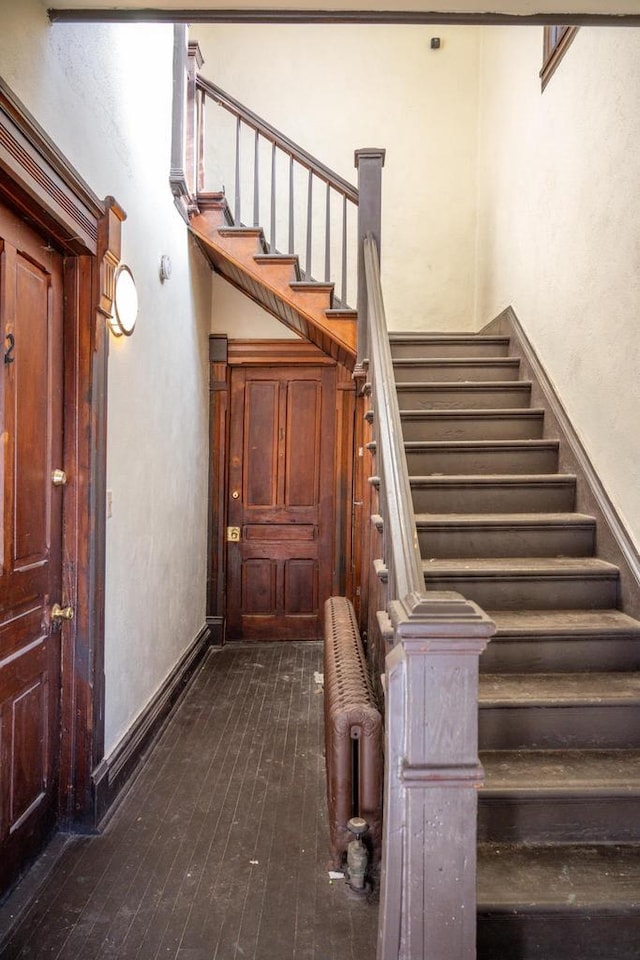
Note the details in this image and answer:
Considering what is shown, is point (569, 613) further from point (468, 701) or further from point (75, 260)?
point (75, 260)

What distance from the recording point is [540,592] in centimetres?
248

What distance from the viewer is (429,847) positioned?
1.27 metres

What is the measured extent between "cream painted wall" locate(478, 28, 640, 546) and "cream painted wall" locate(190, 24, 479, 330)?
760mm

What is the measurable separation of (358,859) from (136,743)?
3.94 ft

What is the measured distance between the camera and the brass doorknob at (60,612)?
2172 millimetres

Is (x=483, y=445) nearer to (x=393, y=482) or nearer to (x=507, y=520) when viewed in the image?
(x=507, y=520)

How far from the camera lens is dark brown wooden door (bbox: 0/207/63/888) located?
1.84m

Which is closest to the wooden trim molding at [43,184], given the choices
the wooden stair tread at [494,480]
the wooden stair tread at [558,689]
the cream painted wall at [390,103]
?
the wooden stair tread at [494,480]

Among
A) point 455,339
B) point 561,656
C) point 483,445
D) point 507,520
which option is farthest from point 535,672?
point 455,339

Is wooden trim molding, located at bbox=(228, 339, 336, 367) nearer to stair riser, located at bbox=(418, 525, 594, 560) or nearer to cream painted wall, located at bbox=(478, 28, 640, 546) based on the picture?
cream painted wall, located at bbox=(478, 28, 640, 546)

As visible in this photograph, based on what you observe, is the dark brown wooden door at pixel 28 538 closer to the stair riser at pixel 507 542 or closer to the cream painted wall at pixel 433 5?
the cream painted wall at pixel 433 5

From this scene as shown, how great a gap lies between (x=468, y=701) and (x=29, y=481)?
1.50 meters

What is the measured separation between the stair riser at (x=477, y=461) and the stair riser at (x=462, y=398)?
1.47ft

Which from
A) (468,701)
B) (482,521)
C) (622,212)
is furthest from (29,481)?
(622,212)
